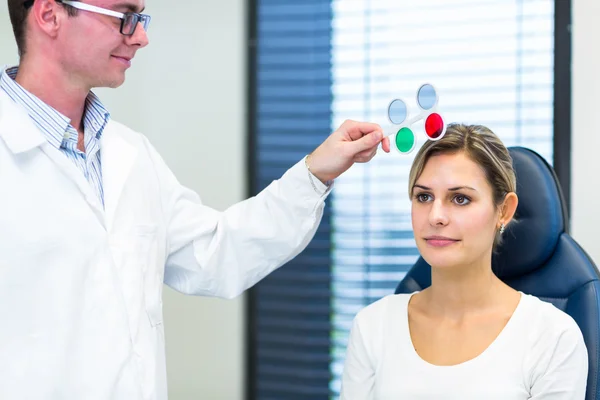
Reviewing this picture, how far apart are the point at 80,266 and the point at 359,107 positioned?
1409 mm

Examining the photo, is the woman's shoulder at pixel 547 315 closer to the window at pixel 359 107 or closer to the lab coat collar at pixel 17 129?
the window at pixel 359 107

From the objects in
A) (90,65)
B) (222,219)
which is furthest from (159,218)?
(90,65)

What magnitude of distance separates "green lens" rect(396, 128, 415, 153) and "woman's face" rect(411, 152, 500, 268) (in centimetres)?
13

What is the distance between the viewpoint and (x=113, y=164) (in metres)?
1.44

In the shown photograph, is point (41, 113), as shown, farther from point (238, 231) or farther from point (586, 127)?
point (586, 127)

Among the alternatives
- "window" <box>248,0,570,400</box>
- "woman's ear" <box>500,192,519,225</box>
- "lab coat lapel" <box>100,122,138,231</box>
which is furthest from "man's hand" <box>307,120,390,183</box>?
→ "window" <box>248,0,570,400</box>

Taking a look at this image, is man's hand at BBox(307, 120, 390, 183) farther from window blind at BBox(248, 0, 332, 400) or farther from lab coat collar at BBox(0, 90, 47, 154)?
window blind at BBox(248, 0, 332, 400)

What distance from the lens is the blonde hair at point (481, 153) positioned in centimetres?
142

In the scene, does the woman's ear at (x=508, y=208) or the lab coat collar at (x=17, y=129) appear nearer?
the lab coat collar at (x=17, y=129)

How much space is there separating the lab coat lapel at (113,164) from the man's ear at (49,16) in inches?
10.4

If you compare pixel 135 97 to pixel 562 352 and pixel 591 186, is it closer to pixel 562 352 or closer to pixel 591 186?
pixel 591 186

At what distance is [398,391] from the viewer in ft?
4.59

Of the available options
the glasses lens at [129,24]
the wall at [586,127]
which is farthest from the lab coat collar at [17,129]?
the wall at [586,127]

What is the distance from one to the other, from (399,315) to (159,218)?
59 cm
